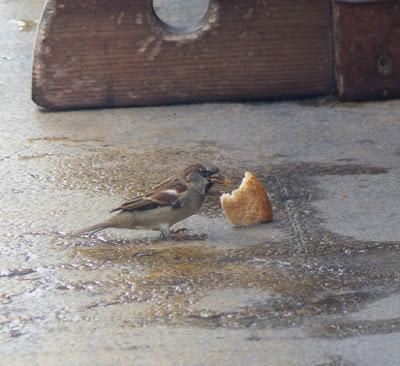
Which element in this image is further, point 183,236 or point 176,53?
point 176,53

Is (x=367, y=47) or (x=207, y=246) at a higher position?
(x=367, y=47)

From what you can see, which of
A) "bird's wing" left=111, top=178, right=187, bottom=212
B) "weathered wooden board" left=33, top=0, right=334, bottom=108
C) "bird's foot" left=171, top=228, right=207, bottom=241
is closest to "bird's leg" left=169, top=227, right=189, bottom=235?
"bird's foot" left=171, top=228, right=207, bottom=241

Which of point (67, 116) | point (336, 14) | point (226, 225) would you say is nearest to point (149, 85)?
point (67, 116)

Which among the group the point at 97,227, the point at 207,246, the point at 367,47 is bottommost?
the point at 207,246

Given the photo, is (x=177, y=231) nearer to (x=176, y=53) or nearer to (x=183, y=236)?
(x=183, y=236)

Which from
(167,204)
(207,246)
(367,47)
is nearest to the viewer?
(207,246)

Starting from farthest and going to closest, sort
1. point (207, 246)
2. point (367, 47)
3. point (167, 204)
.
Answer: point (367, 47) → point (167, 204) → point (207, 246)

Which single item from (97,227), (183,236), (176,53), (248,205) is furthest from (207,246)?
(176,53)
